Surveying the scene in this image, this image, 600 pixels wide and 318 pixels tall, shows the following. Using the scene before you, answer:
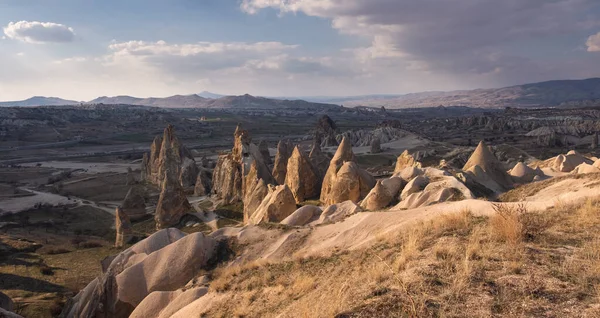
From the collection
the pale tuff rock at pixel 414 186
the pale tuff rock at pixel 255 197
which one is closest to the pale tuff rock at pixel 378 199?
the pale tuff rock at pixel 414 186

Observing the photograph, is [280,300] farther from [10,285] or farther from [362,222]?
[10,285]

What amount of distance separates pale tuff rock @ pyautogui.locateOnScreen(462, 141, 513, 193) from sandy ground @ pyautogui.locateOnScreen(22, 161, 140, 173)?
6542 cm

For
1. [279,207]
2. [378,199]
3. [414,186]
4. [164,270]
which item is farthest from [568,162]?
[164,270]

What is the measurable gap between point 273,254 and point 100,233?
3043cm

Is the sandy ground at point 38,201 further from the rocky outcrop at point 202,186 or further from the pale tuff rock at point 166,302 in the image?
the pale tuff rock at point 166,302

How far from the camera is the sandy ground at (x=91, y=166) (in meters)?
81.6

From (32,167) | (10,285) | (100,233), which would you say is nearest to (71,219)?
(100,233)

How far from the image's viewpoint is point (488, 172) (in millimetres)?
32625

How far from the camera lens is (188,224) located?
36.8 metres

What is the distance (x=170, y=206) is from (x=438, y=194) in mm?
24275

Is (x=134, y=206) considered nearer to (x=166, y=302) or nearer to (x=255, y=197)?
(x=255, y=197)

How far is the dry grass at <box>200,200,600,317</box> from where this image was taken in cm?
634

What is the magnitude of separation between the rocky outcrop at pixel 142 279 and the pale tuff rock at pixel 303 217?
510cm

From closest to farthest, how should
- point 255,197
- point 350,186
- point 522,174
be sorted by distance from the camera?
point 350,186 → point 255,197 → point 522,174
